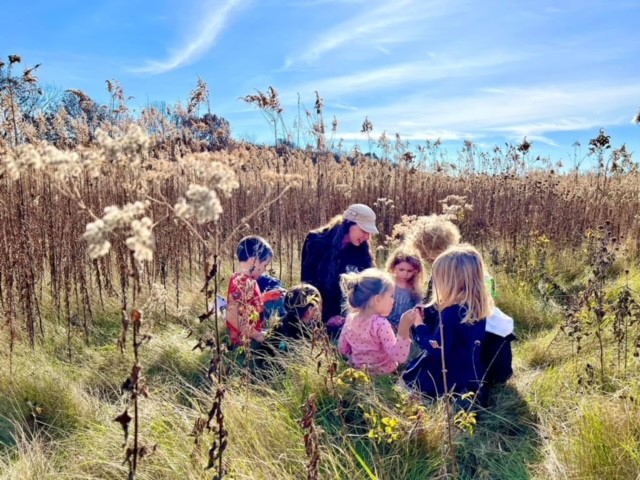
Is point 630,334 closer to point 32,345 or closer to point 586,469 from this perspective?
point 586,469

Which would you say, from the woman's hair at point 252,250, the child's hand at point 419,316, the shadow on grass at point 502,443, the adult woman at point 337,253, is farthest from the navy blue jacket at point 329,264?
the shadow on grass at point 502,443

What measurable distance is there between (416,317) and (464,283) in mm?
301

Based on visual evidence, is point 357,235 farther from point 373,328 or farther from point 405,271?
point 373,328

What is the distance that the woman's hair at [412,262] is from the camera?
368cm

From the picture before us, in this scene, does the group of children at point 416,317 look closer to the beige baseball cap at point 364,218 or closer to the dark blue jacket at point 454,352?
the dark blue jacket at point 454,352

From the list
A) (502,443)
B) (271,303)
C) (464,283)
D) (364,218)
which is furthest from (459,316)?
(271,303)

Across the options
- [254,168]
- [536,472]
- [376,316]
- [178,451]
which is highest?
[254,168]

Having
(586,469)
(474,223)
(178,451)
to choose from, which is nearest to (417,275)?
(586,469)

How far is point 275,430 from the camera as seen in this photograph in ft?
7.61

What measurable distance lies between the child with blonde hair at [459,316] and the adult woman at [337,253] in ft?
4.07

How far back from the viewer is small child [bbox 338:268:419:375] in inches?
121

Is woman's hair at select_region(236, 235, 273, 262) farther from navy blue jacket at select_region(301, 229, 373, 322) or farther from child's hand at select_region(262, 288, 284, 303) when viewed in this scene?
navy blue jacket at select_region(301, 229, 373, 322)

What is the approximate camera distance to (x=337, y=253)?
4.11 m

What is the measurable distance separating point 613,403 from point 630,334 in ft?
4.20
